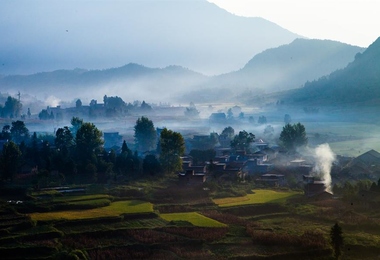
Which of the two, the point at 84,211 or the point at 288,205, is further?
the point at 288,205

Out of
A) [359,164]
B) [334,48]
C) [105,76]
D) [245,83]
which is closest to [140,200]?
[359,164]

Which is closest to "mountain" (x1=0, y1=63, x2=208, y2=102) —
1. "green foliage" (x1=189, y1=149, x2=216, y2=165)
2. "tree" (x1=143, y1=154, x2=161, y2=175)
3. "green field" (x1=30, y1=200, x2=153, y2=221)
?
"green foliage" (x1=189, y1=149, x2=216, y2=165)

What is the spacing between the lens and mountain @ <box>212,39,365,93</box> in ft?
402

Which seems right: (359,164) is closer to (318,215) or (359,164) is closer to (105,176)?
(318,215)

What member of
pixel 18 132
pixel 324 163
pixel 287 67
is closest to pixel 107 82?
pixel 287 67

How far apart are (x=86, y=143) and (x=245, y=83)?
336 feet

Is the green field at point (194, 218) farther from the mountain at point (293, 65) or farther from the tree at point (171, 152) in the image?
the mountain at point (293, 65)

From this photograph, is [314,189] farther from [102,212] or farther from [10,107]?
[10,107]

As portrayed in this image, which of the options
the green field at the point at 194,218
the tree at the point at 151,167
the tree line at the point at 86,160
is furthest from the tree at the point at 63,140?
the green field at the point at 194,218

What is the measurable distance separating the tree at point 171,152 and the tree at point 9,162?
24.0 feet

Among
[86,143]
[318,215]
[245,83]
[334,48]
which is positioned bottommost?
[318,215]

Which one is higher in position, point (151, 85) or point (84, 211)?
point (151, 85)

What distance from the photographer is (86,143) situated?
28812 mm

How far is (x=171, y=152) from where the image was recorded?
2767cm
